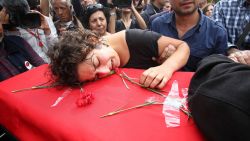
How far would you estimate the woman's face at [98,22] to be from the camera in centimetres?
327

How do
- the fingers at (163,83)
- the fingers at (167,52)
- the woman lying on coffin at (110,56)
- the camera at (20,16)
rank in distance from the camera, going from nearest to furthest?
the fingers at (163,83)
the woman lying on coffin at (110,56)
the fingers at (167,52)
the camera at (20,16)

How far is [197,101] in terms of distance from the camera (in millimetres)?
826

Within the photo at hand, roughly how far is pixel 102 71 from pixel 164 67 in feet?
1.14

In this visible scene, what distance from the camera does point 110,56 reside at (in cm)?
154

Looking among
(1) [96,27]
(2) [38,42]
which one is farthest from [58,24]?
(2) [38,42]

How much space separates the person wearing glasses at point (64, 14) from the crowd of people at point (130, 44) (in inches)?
0.5

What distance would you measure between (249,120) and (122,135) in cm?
48

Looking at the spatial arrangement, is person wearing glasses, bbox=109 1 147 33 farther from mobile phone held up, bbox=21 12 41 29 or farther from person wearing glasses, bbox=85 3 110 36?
mobile phone held up, bbox=21 12 41 29

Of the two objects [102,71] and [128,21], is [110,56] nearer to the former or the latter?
[102,71]

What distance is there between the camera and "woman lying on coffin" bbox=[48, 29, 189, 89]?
1423 millimetres

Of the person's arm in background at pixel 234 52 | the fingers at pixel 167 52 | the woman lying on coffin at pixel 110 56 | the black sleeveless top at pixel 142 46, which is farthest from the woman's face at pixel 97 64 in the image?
the person's arm in background at pixel 234 52

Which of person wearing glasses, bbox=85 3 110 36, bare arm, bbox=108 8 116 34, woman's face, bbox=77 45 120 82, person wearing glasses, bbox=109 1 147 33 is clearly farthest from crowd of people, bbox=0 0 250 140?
person wearing glasses, bbox=109 1 147 33

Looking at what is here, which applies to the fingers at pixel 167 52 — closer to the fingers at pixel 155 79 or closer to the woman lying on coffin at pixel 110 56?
the woman lying on coffin at pixel 110 56

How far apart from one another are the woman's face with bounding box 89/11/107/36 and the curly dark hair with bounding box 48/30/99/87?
1.68 m
